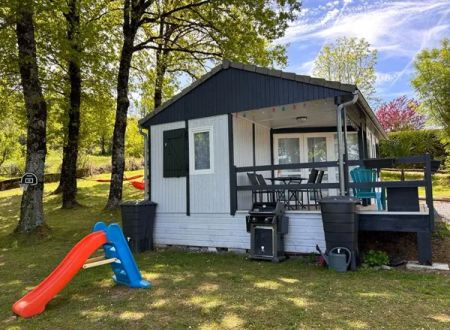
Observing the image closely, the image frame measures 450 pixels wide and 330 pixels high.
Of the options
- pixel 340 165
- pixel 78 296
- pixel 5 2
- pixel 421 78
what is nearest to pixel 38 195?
pixel 5 2

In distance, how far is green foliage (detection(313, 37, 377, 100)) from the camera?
2552 centimetres

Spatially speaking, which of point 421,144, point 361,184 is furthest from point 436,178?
point 361,184

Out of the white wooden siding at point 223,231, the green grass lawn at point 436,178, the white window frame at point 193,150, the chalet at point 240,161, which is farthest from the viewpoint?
the green grass lawn at point 436,178

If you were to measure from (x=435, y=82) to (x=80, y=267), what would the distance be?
62.6ft

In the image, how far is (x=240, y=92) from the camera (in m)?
7.05

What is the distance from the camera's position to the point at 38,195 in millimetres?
8695

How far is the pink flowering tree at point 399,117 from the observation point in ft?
100

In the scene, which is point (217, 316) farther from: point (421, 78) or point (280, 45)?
point (421, 78)

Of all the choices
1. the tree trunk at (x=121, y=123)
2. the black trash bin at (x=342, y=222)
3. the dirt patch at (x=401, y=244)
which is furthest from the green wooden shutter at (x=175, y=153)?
the tree trunk at (x=121, y=123)

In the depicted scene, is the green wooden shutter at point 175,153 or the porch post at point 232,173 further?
the green wooden shutter at point 175,153

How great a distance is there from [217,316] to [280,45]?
38.7 feet

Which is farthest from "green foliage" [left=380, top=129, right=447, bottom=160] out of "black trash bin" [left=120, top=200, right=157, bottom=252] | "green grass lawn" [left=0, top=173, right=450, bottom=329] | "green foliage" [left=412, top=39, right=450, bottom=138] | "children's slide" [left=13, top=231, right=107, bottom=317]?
"children's slide" [left=13, top=231, right=107, bottom=317]

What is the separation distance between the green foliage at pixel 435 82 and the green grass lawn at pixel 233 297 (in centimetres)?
1592

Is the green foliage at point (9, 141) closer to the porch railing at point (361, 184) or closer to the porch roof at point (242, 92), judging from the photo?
the porch roof at point (242, 92)
